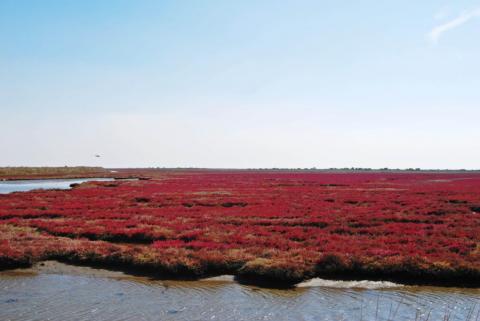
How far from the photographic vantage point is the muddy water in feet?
37.5

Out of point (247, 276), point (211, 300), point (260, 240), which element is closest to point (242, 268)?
point (247, 276)

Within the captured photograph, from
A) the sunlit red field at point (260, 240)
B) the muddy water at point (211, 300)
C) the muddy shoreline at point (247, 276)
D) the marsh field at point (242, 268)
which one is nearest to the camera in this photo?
the muddy water at point (211, 300)

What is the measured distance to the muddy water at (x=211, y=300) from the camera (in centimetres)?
1142

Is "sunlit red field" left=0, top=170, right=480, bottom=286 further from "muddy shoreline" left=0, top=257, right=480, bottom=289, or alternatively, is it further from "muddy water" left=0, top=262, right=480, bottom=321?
"muddy water" left=0, top=262, right=480, bottom=321

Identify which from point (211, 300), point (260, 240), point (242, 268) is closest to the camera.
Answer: point (211, 300)

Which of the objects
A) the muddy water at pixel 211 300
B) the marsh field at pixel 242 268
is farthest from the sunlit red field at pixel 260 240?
the muddy water at pixel 211 300

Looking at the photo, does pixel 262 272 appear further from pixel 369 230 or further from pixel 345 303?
pixel 369 230

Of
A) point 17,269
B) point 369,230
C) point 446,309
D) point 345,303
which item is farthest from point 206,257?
point 369,230

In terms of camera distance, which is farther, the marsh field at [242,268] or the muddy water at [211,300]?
the marsh field at [242,268]

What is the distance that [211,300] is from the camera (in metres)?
12.8

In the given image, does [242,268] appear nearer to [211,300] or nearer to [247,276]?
[247,276]

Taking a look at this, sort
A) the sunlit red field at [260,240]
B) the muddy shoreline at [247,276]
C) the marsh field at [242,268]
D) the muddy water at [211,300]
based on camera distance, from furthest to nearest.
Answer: the sunlit red field at [260,240], the muddy shoreline at [247,276], the marsh field at [242,268], the muddy water at [211,300]

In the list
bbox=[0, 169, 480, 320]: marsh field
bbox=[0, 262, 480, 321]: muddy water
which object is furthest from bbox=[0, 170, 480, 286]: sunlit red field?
bbox=[0, 262, 480, 321]: muddy water

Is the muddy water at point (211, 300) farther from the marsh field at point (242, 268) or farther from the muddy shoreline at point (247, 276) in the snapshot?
the muddy shoreline at point (247, 276)
